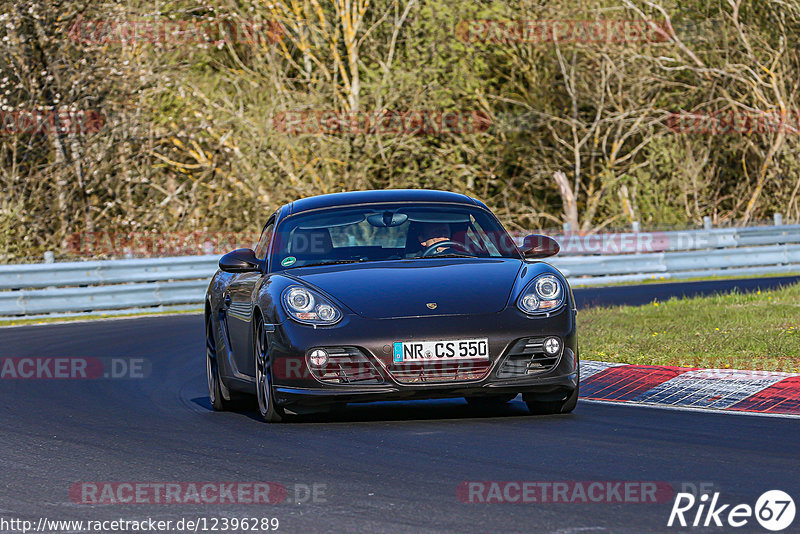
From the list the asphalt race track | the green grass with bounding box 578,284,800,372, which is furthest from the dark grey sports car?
the green grass with bounding box 578,284,800,372

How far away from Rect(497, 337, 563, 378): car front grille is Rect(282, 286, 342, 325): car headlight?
3.25 feet

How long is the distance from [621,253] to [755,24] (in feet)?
24.1

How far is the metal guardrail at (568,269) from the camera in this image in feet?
69.9

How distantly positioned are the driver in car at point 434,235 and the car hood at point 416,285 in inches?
15.7

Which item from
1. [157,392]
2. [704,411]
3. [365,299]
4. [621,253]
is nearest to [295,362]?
[365,299]

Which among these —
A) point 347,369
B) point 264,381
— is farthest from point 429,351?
point 264,381

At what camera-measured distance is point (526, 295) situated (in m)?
8.16

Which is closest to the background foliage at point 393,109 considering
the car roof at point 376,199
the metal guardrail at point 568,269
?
the metal guardrail at point 568,269

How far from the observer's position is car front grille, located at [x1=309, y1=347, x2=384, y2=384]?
25.9 feet

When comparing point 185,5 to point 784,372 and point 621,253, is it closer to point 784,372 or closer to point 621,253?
point 621,253

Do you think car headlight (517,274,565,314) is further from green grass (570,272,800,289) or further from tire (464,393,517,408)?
green grass (570,272,800,289)

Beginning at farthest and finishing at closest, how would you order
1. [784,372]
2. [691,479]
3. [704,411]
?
[784,372]
[704,411]
[691,479]

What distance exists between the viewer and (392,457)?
6883 millimetres

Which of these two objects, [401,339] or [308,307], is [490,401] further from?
[308,307]
